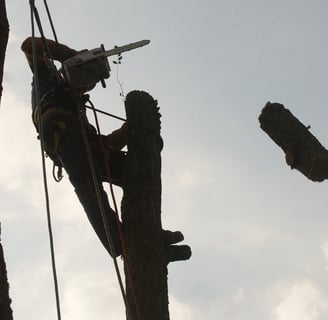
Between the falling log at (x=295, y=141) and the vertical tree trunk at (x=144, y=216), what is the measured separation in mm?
941

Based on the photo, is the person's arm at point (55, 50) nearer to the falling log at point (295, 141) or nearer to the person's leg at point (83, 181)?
the person's leg at point (83, 181)

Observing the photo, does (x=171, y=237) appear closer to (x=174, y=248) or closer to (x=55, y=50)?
(x=174, y=248)

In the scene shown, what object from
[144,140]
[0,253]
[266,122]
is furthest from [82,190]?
[0,253]

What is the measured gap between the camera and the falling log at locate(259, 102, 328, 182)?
8.83 ft

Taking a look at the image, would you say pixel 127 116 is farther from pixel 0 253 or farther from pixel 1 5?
pixel 0 253

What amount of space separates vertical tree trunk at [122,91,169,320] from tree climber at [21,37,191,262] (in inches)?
7.3

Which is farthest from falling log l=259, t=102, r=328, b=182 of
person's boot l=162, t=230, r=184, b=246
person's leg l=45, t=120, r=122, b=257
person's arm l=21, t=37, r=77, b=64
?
person's arm l=21, t=37, r=77, b=64

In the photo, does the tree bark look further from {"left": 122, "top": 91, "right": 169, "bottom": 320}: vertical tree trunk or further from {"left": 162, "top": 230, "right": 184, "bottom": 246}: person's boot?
{"left": 162, "top": 230, "right": 184, "bottom": 246}: person's boot

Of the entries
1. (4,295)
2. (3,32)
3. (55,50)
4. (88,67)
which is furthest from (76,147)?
(4,295)

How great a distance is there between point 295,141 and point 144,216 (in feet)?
3.59

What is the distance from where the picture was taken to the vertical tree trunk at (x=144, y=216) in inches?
125

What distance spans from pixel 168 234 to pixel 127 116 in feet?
2.83

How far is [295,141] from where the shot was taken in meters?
2.74

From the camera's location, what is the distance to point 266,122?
9.29 ft
